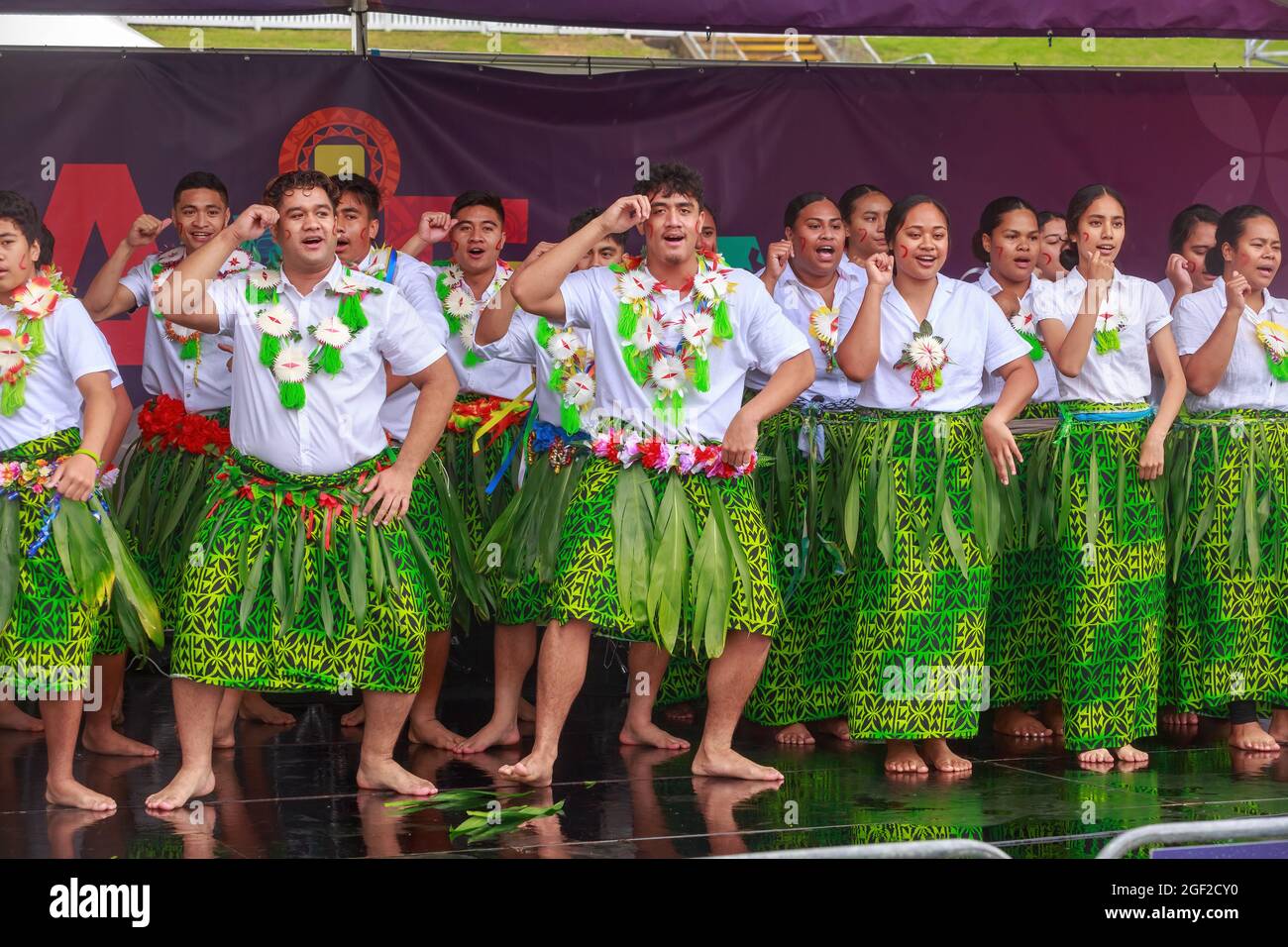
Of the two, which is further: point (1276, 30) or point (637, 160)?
point (637, 160)

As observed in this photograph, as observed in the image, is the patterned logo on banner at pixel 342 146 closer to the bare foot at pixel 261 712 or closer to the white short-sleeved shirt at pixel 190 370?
the white short-sleeved shirt at pixel 190 370

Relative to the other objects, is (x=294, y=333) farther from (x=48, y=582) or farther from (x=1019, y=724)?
(x=1019, y=724)

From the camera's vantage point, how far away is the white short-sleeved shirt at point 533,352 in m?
4.92

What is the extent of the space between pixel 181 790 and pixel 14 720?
1536 millimetres

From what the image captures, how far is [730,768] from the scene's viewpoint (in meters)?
4.68

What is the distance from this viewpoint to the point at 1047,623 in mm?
5359

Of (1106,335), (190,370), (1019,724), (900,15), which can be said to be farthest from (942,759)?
(190,370)

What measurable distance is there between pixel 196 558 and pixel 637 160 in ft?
9.74

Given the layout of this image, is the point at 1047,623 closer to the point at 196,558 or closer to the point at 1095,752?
the point at 1095,752

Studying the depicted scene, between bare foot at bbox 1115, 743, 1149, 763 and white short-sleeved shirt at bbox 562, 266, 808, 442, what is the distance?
1.58 meters

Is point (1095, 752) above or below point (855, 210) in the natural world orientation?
below

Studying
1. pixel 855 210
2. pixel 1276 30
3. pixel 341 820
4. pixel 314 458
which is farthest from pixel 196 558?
pixel 1276 30

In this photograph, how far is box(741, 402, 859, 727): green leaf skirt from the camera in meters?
5.11
